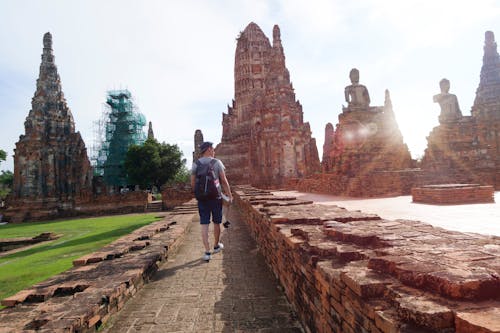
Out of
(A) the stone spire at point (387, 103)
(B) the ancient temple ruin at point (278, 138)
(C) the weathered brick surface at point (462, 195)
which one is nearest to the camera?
(C) the weathered brick surface at point (462, 195)

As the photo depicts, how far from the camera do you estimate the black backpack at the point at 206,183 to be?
14.3ft

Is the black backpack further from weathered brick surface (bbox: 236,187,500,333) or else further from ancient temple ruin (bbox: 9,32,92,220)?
ancient temple ruin (bbox: 9,32,92,220)

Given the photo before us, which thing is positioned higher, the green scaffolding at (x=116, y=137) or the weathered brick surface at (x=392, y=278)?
the green scaffolding at (x=116, y=137)

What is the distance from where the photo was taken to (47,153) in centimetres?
3048

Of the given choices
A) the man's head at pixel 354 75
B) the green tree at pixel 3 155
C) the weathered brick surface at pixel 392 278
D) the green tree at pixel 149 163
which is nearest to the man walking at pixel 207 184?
the weathered brick surface at pixel 392 278

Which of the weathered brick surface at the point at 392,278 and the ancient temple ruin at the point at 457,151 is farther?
the ancient temple ruin at the point at 457,151

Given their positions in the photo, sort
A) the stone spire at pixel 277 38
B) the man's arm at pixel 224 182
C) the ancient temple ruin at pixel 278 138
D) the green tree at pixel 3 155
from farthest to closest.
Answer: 1. the green tree at pixel 3 155
2. the stone spire at pixel 277 38
3. the ancient temple ruin at pixel 278 138
4. the man's arm at pixel 224 182

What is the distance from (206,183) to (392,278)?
3009 millimetres

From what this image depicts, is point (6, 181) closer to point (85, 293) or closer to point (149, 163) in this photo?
point (149, 163)

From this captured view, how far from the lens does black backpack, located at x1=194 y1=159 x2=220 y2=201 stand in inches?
172

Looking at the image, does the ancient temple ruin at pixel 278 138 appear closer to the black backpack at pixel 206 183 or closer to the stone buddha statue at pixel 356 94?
the stone buddha statue at pixel 356 94

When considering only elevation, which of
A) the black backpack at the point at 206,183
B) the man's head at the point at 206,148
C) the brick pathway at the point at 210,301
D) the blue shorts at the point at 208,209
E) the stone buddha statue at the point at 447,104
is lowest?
the brick pathway at the point at 210,301

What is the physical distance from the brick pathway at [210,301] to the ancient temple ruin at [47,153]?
30.0 m

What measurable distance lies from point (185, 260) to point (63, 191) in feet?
102
